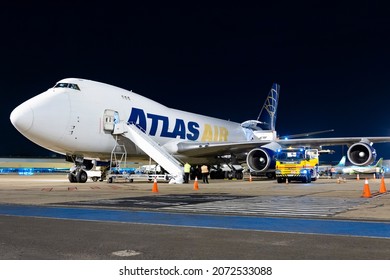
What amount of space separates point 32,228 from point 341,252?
511cm

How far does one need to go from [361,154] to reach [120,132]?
48.5 ft

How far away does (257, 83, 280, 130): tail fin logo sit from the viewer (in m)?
48.3

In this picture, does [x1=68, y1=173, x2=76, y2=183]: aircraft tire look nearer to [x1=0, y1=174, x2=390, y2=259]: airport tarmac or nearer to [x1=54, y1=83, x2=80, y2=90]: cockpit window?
[x1=54, y1=83, x2=80, y2=90]: cockpit window

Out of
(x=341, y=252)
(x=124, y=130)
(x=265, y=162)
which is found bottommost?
(x=341, y=252)

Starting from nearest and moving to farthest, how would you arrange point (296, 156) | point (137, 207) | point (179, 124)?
point (137, 207)
point (296, 156)
point (179, 124)

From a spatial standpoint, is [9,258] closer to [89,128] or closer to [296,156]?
[89,128]

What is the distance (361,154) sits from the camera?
27.7 meters

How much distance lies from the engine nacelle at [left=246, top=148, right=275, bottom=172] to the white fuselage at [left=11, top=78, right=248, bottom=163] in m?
5.22

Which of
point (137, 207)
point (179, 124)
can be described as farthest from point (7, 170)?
point (137, 207)

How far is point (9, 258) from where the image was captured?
521cm

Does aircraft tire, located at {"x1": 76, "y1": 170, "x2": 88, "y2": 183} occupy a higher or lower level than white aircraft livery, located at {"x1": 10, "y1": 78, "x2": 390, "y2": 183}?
lower

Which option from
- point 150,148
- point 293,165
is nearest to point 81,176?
point 150,148

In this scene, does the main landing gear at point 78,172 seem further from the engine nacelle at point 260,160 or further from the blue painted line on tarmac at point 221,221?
the blue painted line on tarmac at point 221,221

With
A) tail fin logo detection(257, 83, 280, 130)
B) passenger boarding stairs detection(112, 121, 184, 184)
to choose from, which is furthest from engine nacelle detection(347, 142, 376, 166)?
tail fin logo detection(257, 83, 280, 130)
